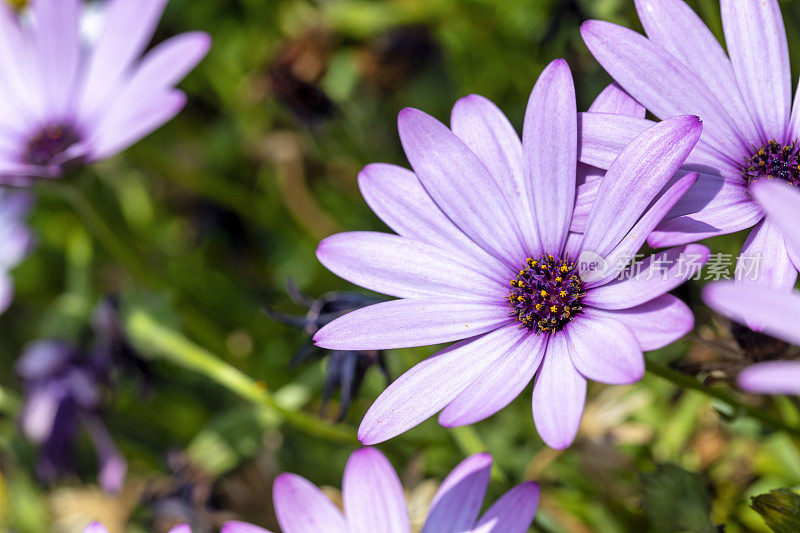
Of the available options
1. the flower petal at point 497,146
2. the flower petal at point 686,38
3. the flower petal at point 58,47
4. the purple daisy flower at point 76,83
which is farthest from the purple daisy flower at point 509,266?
the flower petal at point 58,47

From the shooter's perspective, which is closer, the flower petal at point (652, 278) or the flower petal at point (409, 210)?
the flower petal at point (652, 278)

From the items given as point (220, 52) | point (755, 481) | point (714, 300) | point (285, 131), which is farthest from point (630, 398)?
point (220, 52)

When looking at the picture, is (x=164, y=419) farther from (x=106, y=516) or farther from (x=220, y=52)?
(x=220, y=52)

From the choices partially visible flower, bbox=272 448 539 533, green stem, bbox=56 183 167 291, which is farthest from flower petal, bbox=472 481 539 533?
green stem, bbox=56 183 167 291

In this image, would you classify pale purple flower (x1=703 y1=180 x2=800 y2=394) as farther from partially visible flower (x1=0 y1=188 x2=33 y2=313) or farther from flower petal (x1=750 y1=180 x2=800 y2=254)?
partially visible flower (x1=0 y1=188 x2=33 y2=313)

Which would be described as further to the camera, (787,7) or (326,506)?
(787,7)

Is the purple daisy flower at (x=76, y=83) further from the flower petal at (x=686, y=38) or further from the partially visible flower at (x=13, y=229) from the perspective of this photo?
the flower petal at (x=686, y=38)

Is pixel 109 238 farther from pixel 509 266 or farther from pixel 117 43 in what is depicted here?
pixel 509 266
